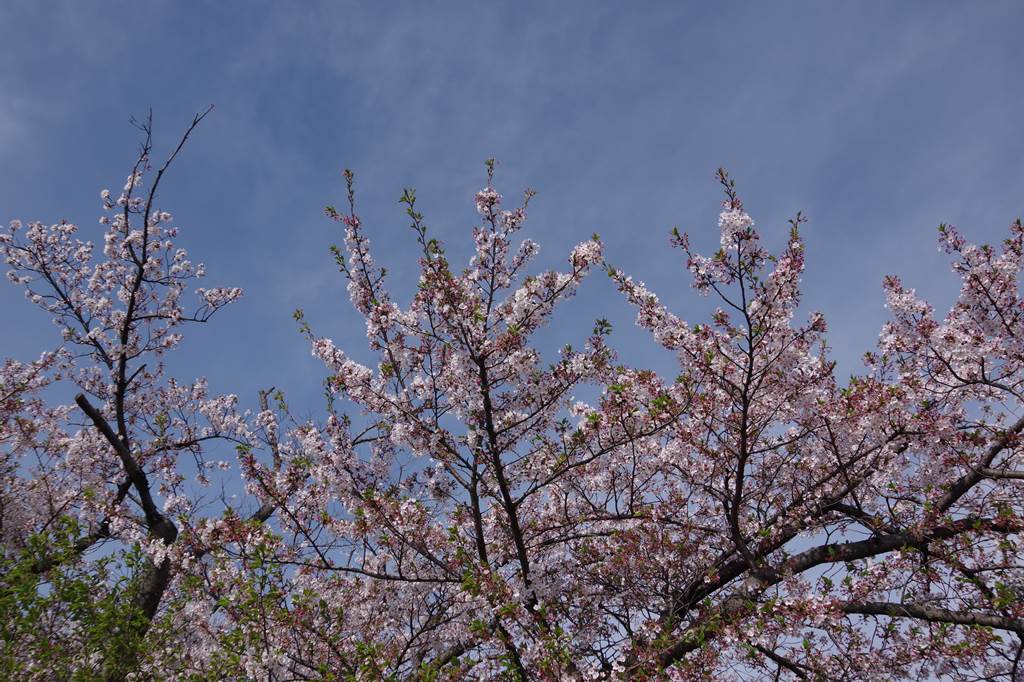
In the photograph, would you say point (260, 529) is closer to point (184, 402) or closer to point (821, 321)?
point (821, 321)

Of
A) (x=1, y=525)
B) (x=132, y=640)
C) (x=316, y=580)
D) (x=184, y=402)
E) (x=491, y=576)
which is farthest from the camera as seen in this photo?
(x=184, y=402)

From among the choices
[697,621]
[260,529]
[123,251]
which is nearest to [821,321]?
[697,621]

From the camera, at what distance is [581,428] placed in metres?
7.55

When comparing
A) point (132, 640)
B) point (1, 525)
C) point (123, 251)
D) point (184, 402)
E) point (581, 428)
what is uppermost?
point (123, 251)

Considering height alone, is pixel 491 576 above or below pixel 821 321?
below

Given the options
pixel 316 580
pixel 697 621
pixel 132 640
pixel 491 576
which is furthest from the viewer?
pixel 316 580

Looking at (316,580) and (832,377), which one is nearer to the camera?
(832,377)

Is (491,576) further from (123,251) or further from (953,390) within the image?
(123,251)

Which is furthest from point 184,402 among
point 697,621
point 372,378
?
point 697,621

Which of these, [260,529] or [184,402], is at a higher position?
[184,402]

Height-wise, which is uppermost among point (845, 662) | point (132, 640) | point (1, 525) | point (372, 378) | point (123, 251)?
point (123, 251)

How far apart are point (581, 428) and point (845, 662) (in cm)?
391

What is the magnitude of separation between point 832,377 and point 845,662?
3.32 meters

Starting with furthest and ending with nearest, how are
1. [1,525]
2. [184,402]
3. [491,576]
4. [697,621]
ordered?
[184,402], [1,525], [697,621], [491,576]
